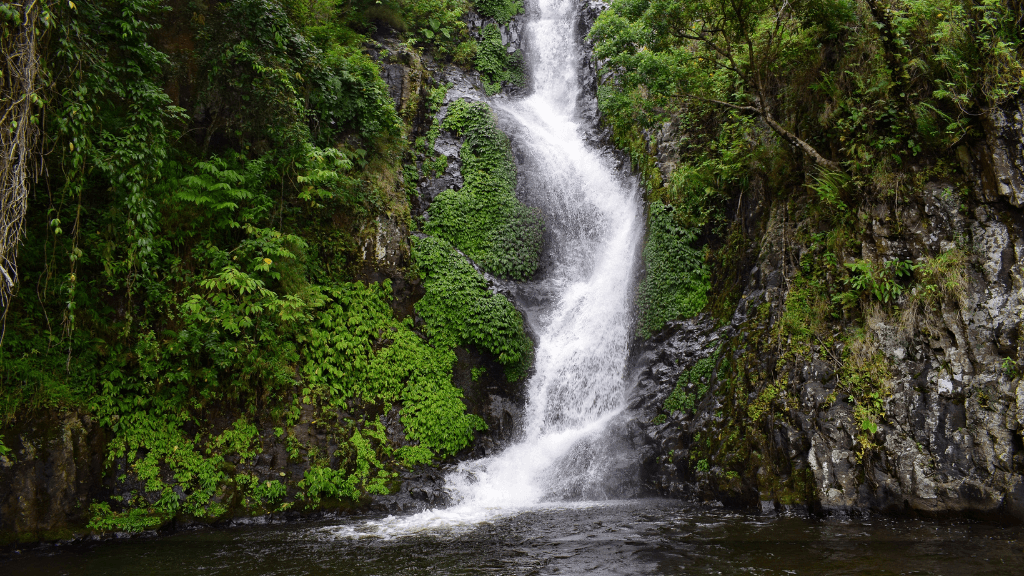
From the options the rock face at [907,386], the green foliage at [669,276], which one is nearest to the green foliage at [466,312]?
the green foliage at [669,276]

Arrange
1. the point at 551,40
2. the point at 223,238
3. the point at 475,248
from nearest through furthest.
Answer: the point at 223,238
the point at 475,248
the point at 551,40

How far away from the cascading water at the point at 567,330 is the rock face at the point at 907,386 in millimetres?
2223

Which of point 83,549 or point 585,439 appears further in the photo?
point 585,439

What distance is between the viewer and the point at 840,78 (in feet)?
28.2

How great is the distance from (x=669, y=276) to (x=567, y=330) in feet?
8.78

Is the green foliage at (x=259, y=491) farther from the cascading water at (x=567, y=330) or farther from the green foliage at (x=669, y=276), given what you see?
the green foliage at (x=669, y=276)

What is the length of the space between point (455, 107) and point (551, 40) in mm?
8105

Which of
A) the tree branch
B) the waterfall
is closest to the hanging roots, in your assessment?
the waterfall

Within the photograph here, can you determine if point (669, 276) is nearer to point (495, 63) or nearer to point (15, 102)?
point (15, 102)

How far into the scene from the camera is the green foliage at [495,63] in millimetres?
19469

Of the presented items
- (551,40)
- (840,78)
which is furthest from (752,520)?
(551,40)

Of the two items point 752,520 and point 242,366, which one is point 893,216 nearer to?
point 752,520

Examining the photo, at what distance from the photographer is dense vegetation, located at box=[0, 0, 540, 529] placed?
7.17 metres

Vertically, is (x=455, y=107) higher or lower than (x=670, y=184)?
higher
